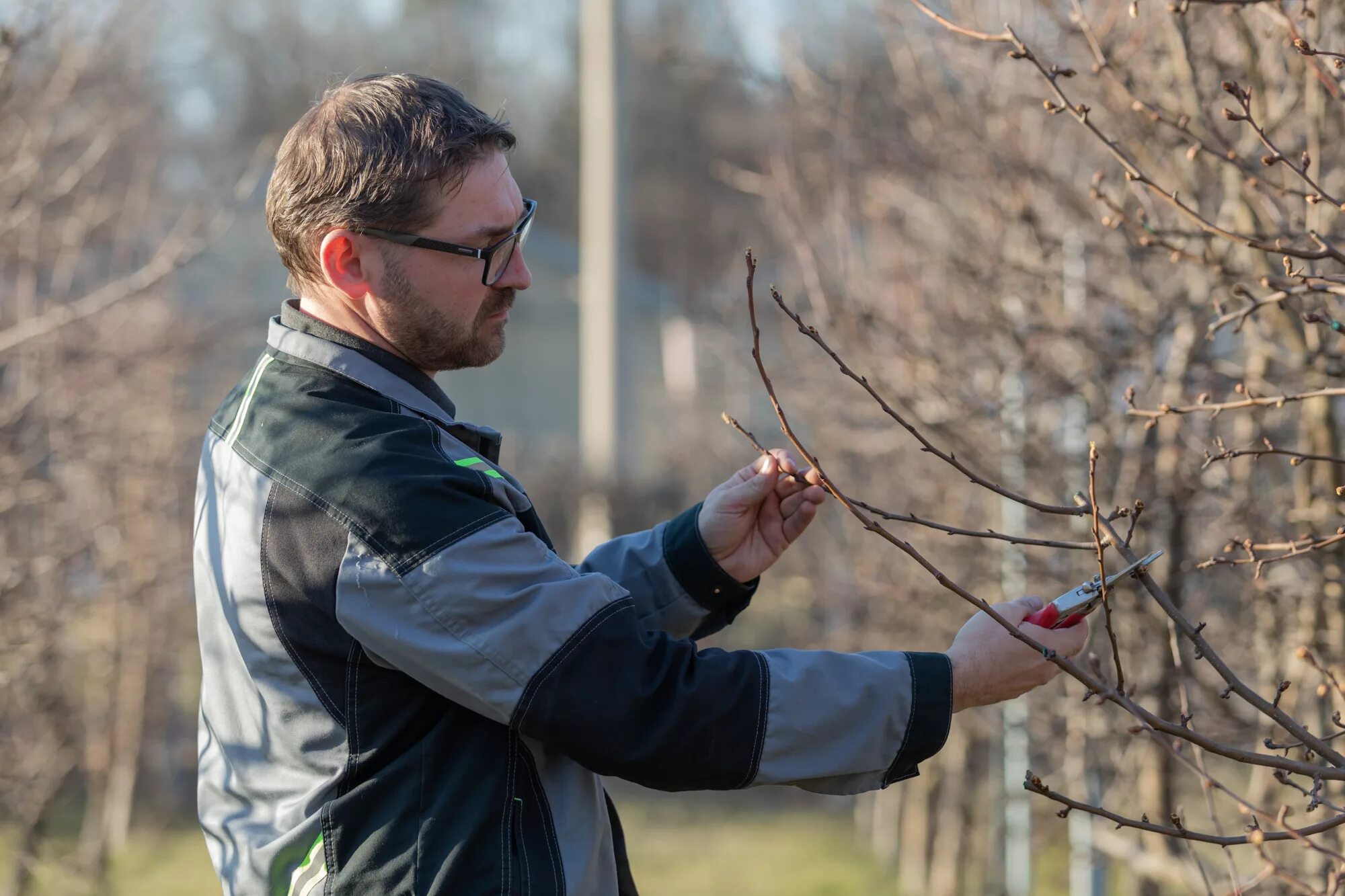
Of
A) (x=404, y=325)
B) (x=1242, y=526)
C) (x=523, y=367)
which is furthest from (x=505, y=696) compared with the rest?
(x=523, y=367)

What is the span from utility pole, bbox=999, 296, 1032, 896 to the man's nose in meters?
2.32

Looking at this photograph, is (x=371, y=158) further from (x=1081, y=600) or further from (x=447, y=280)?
(x=1081, y=600)

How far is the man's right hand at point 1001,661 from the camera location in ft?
6.15

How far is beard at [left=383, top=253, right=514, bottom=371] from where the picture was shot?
2.08 m

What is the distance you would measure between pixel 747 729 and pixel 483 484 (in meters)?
0.49

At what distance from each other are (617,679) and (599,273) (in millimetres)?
9436

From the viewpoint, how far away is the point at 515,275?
7.12 feet

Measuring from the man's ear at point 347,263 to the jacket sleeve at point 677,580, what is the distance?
65 cm

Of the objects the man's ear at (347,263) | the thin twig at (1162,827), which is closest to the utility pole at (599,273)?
the man's ear at (347,263)

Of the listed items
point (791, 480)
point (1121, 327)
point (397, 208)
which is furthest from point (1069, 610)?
point (1121, 327)

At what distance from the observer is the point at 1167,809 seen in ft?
13.4

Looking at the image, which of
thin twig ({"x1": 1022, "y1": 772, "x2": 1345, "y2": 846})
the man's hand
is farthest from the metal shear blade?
the man's hand

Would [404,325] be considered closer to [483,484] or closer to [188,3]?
[483,484]

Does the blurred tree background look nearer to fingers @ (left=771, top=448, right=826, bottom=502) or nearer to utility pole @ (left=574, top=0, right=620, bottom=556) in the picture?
utility pole @ (left=574, top=0, right=620, bottom=556)
